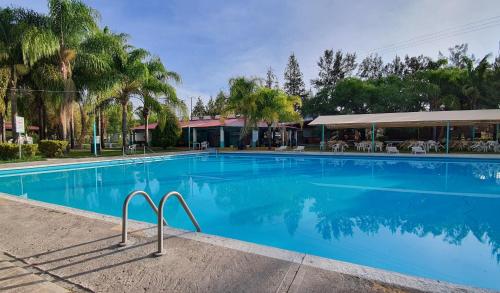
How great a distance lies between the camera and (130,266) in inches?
119

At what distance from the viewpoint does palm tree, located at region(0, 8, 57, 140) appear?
15.2 metres

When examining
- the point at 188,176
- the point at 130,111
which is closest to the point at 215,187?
the point at 188,176

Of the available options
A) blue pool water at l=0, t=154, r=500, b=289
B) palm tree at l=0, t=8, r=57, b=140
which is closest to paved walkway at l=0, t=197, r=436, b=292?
blue pool water at l=0, t=154, r=500, b=289

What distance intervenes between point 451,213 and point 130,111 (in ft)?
84.0

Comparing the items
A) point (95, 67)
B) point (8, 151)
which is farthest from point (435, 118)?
point (8, 151)

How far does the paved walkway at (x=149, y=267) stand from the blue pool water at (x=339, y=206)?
1972 mm

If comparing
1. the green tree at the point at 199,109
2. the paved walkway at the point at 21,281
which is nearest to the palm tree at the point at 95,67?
the paved walkway at the point at 21,281

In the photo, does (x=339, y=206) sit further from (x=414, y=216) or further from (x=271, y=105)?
(x=271, y=105)

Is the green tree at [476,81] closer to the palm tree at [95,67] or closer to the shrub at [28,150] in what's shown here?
the palm tree at [95,67]

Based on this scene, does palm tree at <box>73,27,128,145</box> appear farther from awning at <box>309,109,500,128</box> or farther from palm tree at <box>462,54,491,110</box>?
palm tree at <box>462,54,491,110</box>

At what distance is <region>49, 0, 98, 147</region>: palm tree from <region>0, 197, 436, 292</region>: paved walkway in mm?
15675

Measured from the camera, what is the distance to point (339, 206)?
7523 millimetres

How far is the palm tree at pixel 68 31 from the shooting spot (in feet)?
54.3

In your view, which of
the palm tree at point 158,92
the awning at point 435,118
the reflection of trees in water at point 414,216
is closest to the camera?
the reflection of trees in water at point 414,216
